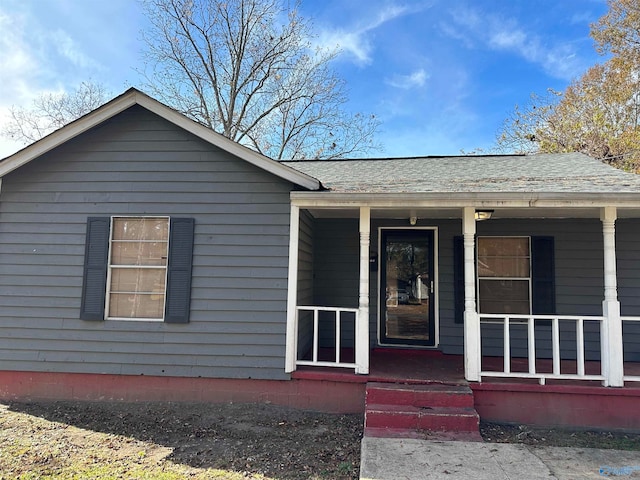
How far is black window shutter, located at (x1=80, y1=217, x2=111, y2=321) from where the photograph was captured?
4.70 metres

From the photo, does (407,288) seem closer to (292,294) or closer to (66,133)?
(292,294)

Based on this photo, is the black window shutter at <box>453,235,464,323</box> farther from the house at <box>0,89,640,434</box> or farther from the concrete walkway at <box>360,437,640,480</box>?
the concrete walkway at <box>360,437,640,480</box>

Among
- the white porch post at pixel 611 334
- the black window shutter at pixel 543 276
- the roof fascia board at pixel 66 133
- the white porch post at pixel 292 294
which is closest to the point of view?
the white porch post at pixel 611 334

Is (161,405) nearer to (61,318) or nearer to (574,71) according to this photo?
(61,318)

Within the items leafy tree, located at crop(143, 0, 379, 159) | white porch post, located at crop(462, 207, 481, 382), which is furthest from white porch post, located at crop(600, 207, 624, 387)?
leafy tree, located at crop(143, 0, 379, 159)

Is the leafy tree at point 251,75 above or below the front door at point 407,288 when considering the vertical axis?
above

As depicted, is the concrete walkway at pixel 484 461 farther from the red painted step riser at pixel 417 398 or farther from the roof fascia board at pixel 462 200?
the roof fascia board at pixel 462 200

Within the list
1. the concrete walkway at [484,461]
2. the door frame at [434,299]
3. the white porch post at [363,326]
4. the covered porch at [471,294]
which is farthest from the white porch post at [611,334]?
the white porch post at [363,326]

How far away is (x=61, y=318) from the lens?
4738 millimetres

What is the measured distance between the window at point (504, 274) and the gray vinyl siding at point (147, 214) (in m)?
3.12

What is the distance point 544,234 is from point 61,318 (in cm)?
657

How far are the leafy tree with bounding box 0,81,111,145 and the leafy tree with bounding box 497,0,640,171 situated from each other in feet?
62.2

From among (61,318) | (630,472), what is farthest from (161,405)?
(630,472)

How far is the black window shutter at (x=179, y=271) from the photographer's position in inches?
183
